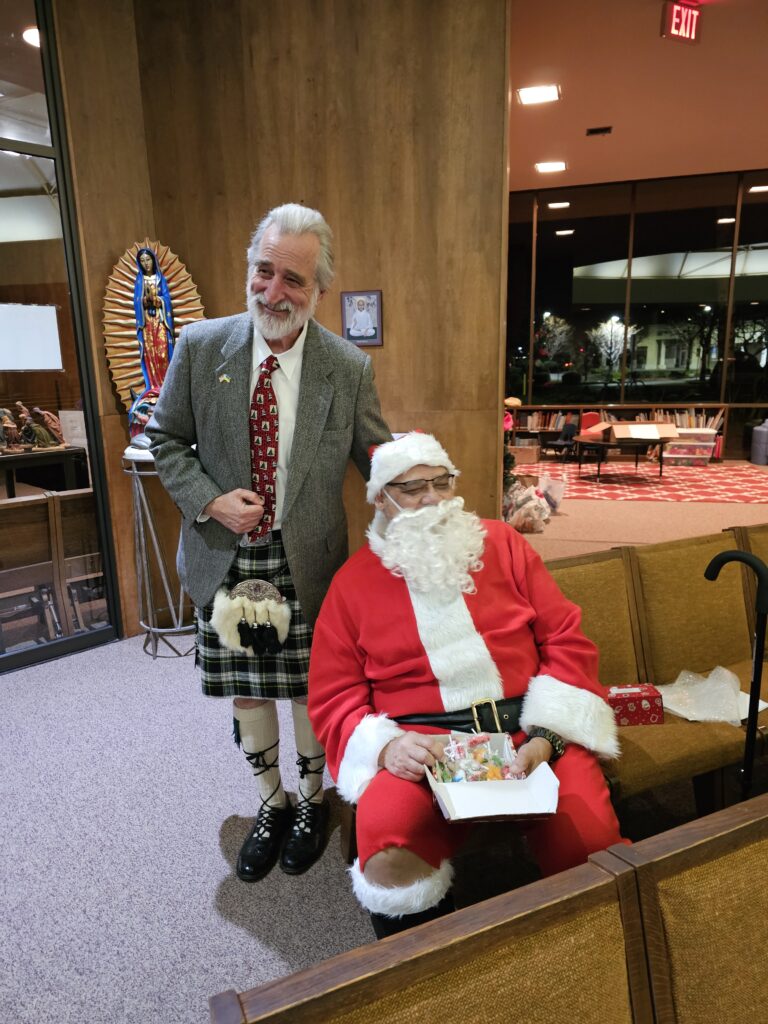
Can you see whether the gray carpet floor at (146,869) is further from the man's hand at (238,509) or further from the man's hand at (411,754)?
the man's hand at (238,509)

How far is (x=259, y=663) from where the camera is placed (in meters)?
1.74

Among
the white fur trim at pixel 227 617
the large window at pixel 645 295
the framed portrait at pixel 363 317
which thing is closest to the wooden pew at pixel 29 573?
the framed portrait at pixel 363 317

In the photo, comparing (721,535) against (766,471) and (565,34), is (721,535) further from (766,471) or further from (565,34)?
(766,471)

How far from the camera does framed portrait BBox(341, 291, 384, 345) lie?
315 centimetres

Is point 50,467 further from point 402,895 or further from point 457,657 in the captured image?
point 402,895

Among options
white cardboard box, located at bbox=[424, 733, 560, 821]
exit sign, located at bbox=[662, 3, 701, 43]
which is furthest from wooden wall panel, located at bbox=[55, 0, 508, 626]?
white cardboard box, located at bbox=[424, 733, 560, 821]

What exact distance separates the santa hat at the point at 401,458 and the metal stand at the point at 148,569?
172 cm

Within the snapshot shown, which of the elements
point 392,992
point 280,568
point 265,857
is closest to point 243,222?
point 280,568

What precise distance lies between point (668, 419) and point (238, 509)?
374 inches

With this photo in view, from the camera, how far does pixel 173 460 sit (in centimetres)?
162

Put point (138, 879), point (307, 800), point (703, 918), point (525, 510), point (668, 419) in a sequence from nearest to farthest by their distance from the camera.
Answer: point (703, 918) → point (138, 879) → point (307, 800) → point (525, 510) → point (668, 419)

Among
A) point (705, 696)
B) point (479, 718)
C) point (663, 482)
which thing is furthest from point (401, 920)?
point (663, 482)

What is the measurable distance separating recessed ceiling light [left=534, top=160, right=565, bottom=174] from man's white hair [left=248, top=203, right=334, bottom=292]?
6817 mm

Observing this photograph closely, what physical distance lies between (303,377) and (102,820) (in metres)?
1.56
